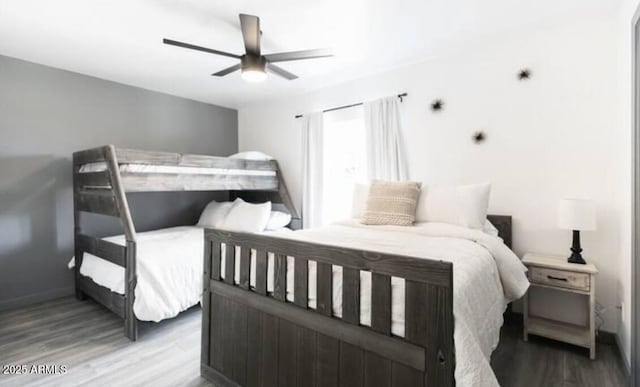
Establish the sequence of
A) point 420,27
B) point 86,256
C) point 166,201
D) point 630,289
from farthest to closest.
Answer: point 166,201
point 86,256
point 420,27
point 630,289

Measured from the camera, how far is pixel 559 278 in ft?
7.06

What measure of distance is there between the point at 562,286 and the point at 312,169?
262 centimetres

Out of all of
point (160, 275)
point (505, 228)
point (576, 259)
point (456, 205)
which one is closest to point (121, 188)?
point (160, 275)

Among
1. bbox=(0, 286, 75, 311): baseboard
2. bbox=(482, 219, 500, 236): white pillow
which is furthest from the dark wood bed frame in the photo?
bbox=(0, 286, 75, 311): baseboard

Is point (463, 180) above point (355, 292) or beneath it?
above

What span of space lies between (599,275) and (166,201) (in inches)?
174

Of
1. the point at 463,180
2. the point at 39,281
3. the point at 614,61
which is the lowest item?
the point at 39,281

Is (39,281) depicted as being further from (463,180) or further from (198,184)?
(463,180)

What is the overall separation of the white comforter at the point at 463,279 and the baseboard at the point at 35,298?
2.86 metres

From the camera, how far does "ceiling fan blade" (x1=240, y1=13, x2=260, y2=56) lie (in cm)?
189

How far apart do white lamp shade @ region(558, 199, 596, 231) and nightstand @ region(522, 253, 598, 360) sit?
0.28m

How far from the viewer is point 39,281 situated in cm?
307

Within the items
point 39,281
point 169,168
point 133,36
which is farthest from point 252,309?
point 39,281

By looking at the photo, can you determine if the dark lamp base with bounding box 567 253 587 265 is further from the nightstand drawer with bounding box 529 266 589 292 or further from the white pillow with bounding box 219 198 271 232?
the white pillow with bounding box 219 198 271 232
